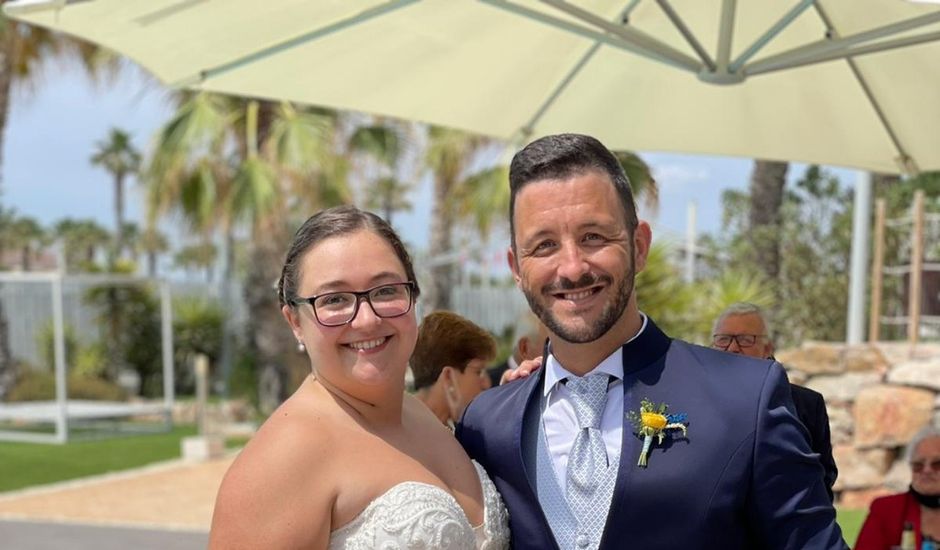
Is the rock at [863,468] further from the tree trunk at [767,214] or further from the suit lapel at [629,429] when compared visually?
the suit lapel at [629,429]

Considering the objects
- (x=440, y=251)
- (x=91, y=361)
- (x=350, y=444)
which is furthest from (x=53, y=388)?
(x=350, y=444)

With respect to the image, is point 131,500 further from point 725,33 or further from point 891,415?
point 725,33

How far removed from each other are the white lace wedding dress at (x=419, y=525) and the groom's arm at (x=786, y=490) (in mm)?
564

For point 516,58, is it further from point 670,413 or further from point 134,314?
point 134,314

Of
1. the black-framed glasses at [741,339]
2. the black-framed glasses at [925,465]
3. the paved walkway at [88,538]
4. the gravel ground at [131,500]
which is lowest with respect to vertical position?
the gravel ground at [131,500]

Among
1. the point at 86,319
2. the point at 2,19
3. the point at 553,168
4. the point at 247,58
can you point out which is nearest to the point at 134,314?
the point at 86,319

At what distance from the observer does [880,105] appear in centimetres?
504

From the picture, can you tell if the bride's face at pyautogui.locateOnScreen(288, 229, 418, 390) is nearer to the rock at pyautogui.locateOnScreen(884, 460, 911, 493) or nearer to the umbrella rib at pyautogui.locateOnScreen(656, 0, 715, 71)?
the umbrella rib at pyautogui.locateOnScreen(656, 0, 715, 71)

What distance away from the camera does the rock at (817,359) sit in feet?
36.6

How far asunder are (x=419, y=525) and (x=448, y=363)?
1712 millimetres

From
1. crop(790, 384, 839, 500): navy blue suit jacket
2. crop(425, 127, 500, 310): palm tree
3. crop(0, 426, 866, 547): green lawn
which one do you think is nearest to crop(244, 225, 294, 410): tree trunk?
crop(0, 426, 866, 547): green lawn

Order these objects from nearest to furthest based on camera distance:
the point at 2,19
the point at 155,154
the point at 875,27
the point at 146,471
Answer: the point at 875,27 → the point at 146,471 → the point at 155,154 → the point at 2,19

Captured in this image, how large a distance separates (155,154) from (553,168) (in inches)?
582

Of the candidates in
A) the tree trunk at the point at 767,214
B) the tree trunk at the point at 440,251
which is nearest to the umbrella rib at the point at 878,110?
the tree trunk at the point at 767,214
